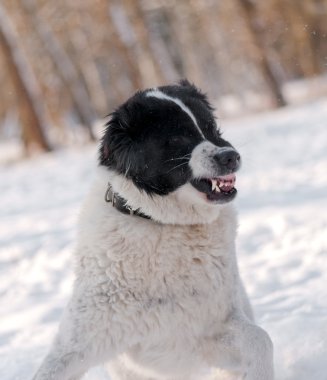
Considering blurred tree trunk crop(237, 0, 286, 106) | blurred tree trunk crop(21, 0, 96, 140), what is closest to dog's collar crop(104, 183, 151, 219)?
blurred tree trunk crop(237, 0, 286, 106)

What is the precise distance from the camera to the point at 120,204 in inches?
131

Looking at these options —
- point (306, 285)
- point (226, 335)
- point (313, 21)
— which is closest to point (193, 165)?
point (226, 335)

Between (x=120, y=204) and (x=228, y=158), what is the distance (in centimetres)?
58

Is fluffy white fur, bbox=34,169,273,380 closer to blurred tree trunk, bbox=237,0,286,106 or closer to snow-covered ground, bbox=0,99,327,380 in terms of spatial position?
snow-covered ground, bbox=0,99,327,380

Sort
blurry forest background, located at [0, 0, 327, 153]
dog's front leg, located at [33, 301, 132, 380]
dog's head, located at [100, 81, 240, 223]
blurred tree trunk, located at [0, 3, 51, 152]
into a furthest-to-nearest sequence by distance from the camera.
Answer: blurry forest background, located at [0, 0, 327, 153] < blurred tree trunk, located at [0, 3, 51, 152] < dog's head, located at [100, 81, 240, 223] < dog's front leg, located at [33, 301, 132, 380]

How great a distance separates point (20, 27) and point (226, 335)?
21919 mm

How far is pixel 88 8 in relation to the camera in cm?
2523

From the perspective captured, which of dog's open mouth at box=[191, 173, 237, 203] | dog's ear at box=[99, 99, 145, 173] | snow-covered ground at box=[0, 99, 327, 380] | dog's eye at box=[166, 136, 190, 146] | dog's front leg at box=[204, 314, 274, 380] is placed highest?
dog's ear at box=[99, 99, 145, 173]

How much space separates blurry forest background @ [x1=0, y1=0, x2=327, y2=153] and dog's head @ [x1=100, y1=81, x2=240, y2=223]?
1718 cm

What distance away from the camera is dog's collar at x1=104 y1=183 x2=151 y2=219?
331 cm

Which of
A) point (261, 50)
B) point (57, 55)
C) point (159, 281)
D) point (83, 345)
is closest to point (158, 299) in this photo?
point (159, 281)

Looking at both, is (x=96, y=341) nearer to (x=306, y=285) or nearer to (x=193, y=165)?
(x=193, y=165)

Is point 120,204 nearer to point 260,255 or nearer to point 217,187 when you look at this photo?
point 217,187

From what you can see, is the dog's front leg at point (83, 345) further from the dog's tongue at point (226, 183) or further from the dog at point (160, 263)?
the dog's tongue at point (226, 183)
